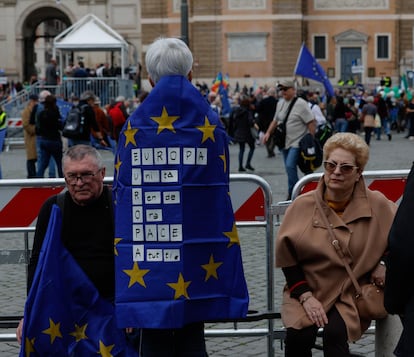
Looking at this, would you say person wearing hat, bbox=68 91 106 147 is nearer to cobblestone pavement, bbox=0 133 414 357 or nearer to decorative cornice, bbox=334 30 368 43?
cobblestone pavement, bbox=0 133 414 357

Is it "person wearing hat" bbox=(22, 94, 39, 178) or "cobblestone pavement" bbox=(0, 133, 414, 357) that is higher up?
"person wearing hat" bbox=(22, 94, 39, 178)

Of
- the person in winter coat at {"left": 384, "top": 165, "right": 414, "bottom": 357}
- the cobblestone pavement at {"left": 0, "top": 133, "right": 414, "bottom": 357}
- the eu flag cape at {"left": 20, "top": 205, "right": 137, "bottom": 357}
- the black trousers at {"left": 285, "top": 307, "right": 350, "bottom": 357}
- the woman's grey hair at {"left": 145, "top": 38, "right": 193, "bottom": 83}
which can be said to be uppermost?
the woman's grey hair at {"left": 145, "top": 38, "right": 193, "bottom": 83}

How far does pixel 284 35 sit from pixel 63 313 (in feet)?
181

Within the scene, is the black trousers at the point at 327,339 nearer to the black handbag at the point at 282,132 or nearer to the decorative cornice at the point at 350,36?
the black handbag at the point at 282,132

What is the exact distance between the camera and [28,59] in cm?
6675

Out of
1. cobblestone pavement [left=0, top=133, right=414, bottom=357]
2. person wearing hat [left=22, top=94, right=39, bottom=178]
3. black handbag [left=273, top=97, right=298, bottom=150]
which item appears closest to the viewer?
cobblestone pavement [left=0, top=133, right=414, bottom=357]

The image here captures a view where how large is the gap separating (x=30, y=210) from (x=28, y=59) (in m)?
62.2

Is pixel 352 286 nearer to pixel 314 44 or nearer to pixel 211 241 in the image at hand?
pixel 211 241

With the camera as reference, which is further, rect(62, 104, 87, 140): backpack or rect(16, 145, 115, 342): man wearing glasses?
rect(62, 104, 87, 140): backpack

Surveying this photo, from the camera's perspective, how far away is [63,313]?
428cm

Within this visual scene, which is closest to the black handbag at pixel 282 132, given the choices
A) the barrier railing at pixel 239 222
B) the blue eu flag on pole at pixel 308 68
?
the barrier railing at pixel 239 222

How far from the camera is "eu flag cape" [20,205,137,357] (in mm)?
4223

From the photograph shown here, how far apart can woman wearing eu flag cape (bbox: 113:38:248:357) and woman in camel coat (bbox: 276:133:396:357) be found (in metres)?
0.72

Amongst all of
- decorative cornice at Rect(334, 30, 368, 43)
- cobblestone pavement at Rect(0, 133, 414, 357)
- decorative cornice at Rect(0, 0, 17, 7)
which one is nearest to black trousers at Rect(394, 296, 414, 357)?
cobblestone pavement at Rect(0, 133, 414, 357)
